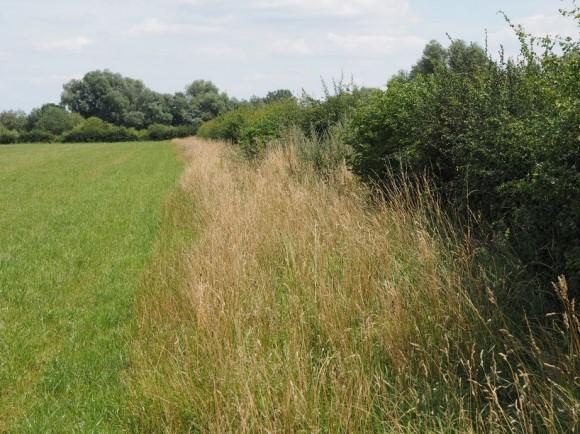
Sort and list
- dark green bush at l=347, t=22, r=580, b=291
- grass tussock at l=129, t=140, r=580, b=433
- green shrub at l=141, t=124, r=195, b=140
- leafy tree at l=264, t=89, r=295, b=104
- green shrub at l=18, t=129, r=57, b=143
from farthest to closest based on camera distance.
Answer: green shrub at l=141, t=124, r=195, b=140
green shrub at l=18, t=129, r=57, b=143
leafy tree at l=264, t=89, r=295, b=104
dark green bush at l=347, t=22, r=580, b=291
grass tussock at l=129, t=140, r=580, b=433

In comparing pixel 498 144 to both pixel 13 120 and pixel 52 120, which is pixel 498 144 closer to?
pixel 52 120

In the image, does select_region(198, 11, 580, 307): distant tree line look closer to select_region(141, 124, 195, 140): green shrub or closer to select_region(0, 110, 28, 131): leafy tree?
select_region(141, 124, 195, 140): green shrub

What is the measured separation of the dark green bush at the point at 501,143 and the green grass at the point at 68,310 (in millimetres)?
3056

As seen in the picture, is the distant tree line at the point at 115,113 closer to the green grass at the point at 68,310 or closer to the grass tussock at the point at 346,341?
the green grass at the point at 68,310

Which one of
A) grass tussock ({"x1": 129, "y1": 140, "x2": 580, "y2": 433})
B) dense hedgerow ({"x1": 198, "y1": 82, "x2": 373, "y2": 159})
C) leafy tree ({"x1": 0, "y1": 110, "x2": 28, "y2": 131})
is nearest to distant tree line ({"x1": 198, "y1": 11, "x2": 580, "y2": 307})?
grass tussock ({"x1": 129, "y1": 140, "x2": 580, "y2": 433})

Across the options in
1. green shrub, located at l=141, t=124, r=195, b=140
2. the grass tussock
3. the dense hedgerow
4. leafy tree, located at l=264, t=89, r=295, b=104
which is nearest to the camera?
the grass tussock

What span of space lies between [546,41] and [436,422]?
372cm

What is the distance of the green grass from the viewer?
4.23m

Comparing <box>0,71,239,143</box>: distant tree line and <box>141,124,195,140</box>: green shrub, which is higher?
<box>0,71,239,143</box>: distant tree line

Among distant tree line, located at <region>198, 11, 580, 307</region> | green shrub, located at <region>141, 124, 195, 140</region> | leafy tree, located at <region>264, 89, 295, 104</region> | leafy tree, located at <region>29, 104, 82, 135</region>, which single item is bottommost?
distant tree line, located at <region>198, 11, 580, 307</region>

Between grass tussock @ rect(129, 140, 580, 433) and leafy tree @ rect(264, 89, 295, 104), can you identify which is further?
leafy tree @ rect(264, 89, 295, 104)

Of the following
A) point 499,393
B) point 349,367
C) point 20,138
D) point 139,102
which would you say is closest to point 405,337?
point 349,367

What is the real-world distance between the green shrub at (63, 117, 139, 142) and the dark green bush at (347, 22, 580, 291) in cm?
8914

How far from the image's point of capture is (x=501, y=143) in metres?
4.72
